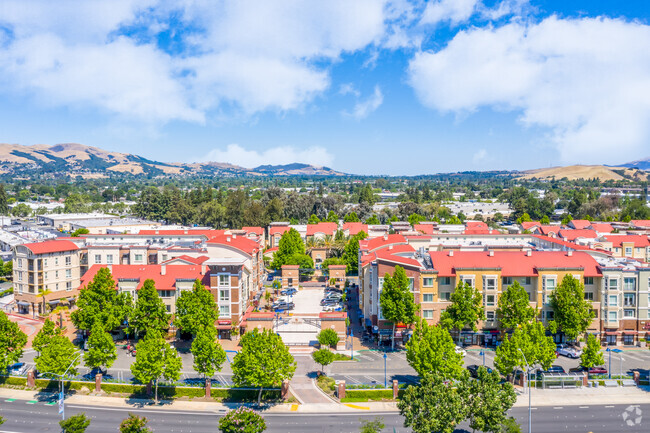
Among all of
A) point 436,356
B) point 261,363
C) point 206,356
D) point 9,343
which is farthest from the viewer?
point 9,343

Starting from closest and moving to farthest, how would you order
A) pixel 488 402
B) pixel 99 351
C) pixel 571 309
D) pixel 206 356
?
pixel 488 402 < pixel 206 356 < pixel 99 351 < pixel 571 309

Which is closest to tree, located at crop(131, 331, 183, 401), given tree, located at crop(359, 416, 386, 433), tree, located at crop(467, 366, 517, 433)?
tree, located at crop(359, 416, 386, 433)

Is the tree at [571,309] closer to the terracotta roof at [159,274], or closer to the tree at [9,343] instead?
the terracotta roof at [159,274]

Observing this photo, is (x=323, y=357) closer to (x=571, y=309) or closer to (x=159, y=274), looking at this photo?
(x=159, y=274)

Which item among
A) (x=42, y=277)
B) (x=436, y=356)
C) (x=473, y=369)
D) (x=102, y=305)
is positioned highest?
(x=42, y=277)

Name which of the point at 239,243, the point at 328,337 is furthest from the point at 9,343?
the point at 239,243

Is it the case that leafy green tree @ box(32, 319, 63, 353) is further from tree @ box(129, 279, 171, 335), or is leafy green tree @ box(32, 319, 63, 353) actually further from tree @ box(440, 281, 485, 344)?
tree @ box(440, 281, 485, 344)

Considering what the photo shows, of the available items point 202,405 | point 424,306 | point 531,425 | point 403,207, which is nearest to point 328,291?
point 424,306

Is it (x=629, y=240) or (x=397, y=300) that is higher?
(x=629, y=240)
